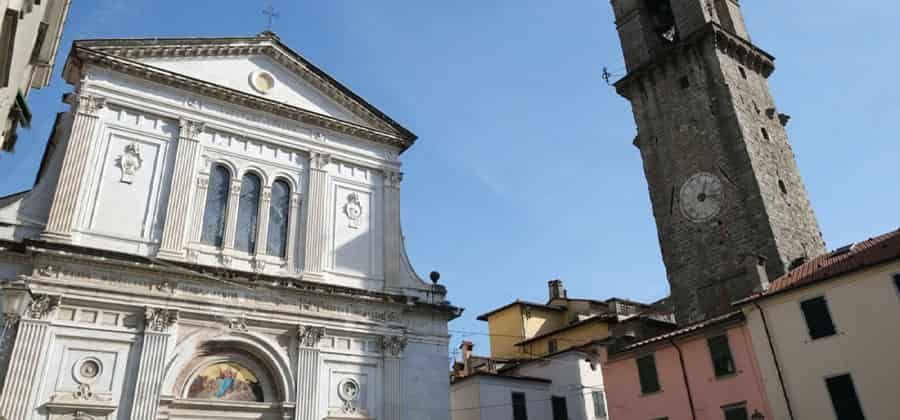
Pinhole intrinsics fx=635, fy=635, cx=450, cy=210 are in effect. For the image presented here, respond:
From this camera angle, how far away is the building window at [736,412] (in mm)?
17438

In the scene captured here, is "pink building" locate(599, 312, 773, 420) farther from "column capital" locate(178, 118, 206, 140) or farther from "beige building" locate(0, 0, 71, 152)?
"beige building" locate(0, 0, 71, 152)

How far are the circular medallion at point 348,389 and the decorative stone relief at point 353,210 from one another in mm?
4430

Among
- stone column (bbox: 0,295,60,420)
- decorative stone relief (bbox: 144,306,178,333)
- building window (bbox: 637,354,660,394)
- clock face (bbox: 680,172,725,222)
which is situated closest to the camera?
stone column (bbox: 0,295,60,420)

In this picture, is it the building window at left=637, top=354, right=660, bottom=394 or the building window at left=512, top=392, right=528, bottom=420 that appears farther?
the building window at left=512, top=392, right=528, bottom=420

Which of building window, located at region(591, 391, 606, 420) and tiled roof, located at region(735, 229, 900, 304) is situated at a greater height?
tiled roof, located at region(735, 229, 900, 304)

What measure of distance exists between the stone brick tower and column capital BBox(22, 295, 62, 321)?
19.7 meters

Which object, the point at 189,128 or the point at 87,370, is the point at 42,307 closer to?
the point at 87,370

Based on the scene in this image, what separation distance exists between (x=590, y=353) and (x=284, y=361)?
466 inches

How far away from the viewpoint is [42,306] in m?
13.0

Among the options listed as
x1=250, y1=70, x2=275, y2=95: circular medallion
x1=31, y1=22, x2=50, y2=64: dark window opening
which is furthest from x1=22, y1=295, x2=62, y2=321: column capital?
x1=250, y1=70, x2=275, y2=95: circular medallion

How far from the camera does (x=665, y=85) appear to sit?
26.9 metres

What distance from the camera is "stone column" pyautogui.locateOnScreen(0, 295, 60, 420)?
12.1 m

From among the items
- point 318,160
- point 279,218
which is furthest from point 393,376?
point 318,160

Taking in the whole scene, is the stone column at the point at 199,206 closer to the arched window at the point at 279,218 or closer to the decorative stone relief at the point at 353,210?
the arched window at the point at 279,218
